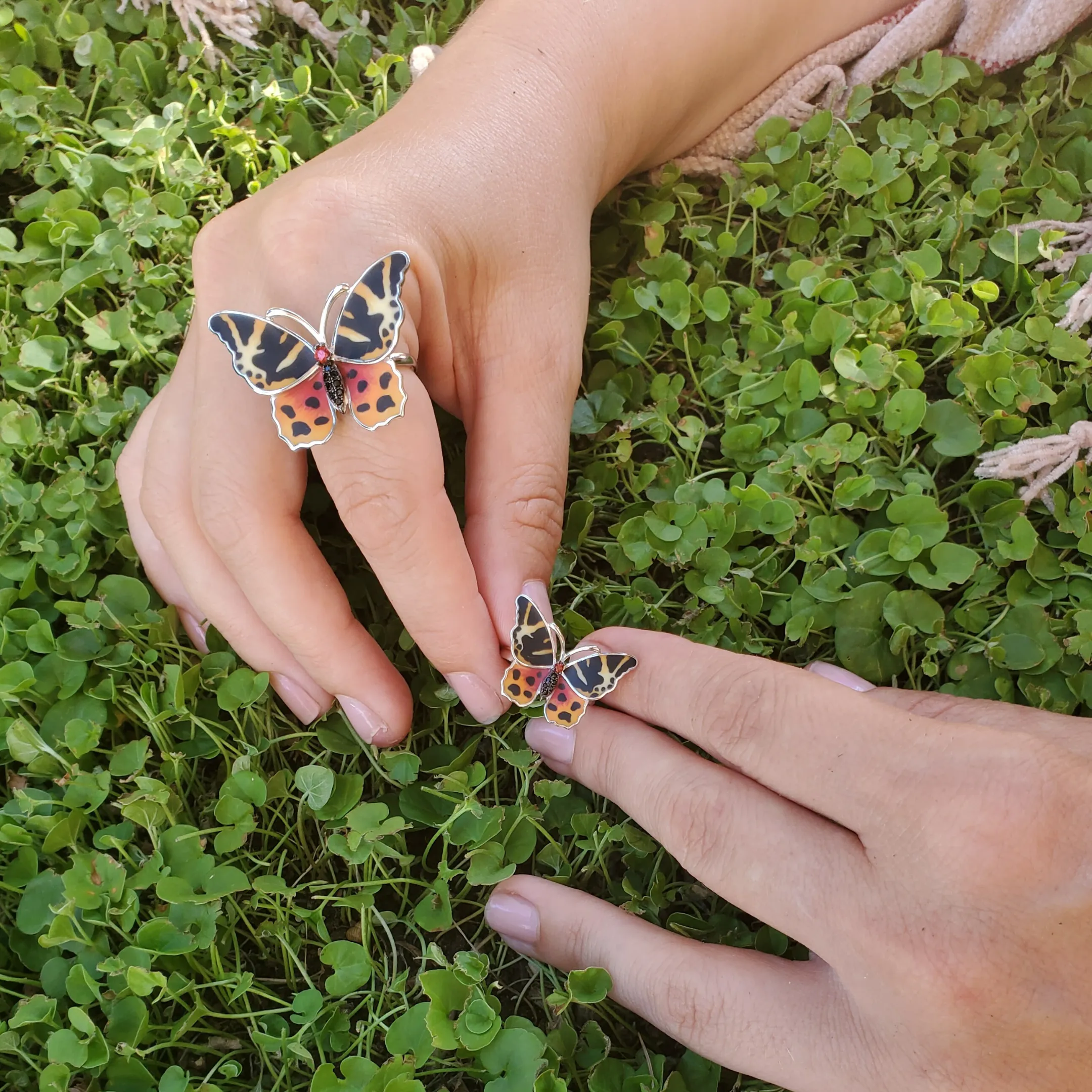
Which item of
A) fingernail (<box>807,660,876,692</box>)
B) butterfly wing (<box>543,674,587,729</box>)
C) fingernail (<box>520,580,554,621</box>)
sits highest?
fingernail (<box>520,580,554,621</box>)

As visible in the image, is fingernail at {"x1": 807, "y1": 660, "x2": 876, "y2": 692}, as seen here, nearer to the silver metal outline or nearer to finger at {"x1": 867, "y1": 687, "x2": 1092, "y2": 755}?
finger at {"x1": 867, "y1": 687, "x2": 1092, "y2": 755}

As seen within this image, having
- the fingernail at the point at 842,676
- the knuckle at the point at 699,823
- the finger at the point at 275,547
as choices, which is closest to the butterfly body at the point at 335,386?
the finger at the point at 275,547

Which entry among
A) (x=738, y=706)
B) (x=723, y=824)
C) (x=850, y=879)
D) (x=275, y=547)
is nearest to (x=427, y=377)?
(x=275, y=547)

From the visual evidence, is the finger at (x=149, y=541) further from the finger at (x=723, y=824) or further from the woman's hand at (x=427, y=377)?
the finger at (x=723, y=824)

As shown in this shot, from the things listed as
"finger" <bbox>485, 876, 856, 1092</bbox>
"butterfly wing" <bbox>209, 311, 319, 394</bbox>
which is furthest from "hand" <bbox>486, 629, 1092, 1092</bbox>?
"butterfly wing" <bbox>209, 311, 319, 394</bbox>

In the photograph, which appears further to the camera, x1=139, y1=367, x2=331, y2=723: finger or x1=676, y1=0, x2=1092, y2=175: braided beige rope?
x1=676, y1=0, x2=1092, y2=175: braided beige rope

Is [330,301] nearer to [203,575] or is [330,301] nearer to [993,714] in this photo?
[203,575]
